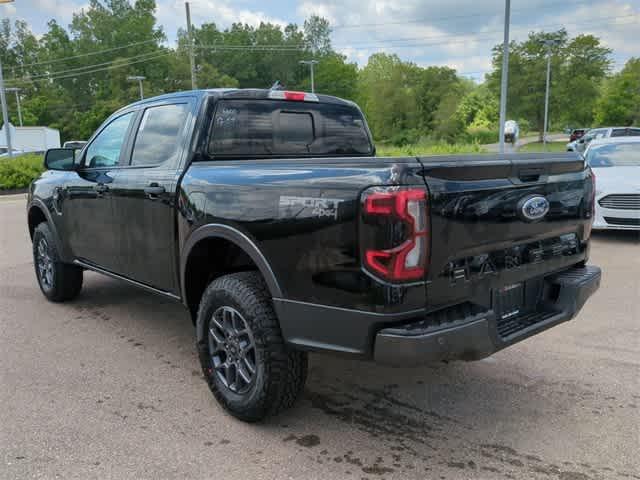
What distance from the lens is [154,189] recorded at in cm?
377

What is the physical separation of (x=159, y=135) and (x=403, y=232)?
234 cm

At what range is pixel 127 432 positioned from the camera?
309cm

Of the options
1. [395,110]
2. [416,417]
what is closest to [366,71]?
[395,110]

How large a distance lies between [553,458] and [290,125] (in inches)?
106

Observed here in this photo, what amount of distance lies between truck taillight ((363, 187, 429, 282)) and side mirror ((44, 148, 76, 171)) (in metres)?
3.47

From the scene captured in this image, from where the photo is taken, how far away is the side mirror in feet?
16.1

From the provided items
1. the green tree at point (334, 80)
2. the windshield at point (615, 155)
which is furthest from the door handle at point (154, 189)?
the green tree at point (334, 80)

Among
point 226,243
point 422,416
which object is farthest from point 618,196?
point 226,243

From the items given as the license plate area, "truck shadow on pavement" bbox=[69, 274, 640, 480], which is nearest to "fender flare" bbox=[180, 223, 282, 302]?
"truck shadow on pavement" bbox=[69, 274, 640, 480]

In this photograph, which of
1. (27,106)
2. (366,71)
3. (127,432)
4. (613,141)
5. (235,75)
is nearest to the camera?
(127,432)

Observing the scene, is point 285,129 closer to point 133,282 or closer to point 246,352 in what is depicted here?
point 133,282

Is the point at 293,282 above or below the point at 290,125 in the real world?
below

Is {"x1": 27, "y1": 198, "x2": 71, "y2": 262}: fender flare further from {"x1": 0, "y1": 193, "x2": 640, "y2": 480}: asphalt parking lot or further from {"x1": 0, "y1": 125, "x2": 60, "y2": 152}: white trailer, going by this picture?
{"x1": 0, "y1": 125, "x2": 60, "y2": 152}: white trailer

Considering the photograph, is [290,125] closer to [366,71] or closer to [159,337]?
[159,337]
